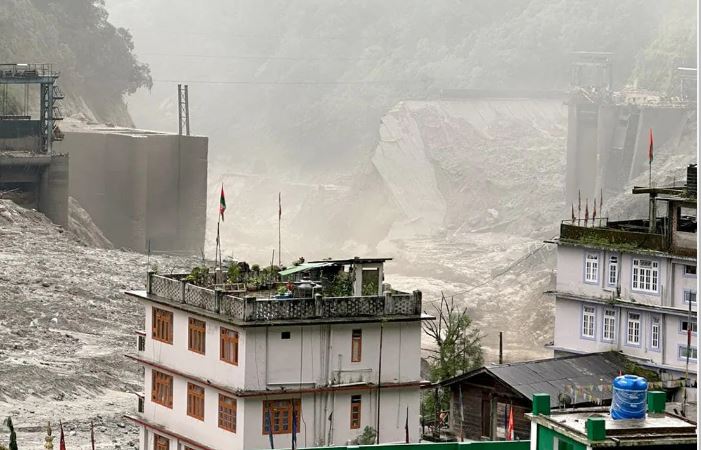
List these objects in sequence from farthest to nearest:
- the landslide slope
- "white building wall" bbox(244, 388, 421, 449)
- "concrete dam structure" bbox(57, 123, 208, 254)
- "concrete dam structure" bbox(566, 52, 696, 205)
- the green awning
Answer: "concrete dam structure" bbox(566, 52, 696, 205) → "concrete dam structure" bbox(57, 123, 208, 254) → the landslide slope → the green awning → "white building wall" bbox(244, 388, 421, 449)

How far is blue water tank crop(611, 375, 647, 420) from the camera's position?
29.6 meters

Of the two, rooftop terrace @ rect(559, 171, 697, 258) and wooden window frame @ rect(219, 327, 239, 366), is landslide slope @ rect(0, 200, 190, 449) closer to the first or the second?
wooden window frame @ rect(219, 327, 239, 366)

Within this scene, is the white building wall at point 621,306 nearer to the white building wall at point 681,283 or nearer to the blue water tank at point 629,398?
the white building wall at point 681,283

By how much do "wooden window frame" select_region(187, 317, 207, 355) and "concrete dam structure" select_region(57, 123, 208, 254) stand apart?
248 ft

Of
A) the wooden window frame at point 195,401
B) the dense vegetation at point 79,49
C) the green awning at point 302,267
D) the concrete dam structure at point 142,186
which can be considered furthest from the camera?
the dense vegetation at point 79,49

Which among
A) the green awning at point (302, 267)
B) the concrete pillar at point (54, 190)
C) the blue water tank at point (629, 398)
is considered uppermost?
the concrete pillar at point (54, 190)

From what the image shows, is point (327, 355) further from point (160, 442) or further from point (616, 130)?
point (616, 130)

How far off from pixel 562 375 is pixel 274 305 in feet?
29.2

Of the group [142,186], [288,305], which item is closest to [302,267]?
[288,305]

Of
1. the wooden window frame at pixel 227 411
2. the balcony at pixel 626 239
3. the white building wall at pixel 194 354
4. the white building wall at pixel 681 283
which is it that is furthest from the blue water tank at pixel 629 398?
the balcony at pixel 626 239

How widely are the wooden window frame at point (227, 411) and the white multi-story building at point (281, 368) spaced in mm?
22

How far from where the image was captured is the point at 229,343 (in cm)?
4750

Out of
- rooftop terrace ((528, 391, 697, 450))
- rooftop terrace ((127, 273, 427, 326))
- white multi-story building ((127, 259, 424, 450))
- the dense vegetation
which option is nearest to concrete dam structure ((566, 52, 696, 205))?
the dense vegetation

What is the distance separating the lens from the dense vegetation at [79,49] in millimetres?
157625
